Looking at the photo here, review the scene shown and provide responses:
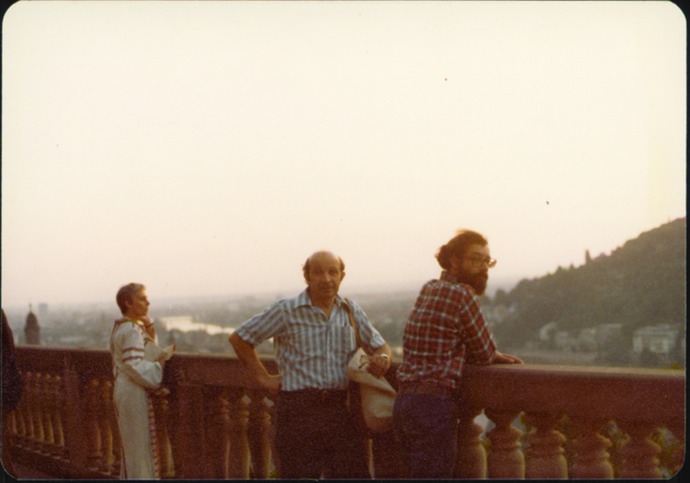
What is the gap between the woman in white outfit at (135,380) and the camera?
5.27 m

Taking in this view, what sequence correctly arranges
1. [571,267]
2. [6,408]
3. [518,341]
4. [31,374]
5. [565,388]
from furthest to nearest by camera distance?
1. [571,267]
2. [518,341]
3. [31,374]
4. [6,408]
5. [565,388]

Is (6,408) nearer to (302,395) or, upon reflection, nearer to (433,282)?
(302,395)

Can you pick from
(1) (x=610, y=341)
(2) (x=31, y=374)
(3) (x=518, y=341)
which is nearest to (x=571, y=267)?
(3) (x=518, y=341)

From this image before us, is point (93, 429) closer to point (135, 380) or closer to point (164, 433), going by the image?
point (164, 433)

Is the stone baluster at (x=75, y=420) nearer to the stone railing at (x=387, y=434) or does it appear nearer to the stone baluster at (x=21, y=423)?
the stone railing at (x=387, y=434)

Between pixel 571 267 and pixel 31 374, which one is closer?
pixel 31 374

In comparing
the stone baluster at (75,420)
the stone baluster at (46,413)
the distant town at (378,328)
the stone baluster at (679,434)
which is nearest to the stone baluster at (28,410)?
the stone baluster at (46,413)

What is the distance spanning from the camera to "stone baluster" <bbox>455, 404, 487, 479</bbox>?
4.25 meters

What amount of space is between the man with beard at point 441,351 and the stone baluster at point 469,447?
10.0 inches

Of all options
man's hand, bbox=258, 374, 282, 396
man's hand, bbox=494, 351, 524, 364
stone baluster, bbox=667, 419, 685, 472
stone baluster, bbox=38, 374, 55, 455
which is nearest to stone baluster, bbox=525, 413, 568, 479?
man's hand, bbox=494, 351, 524, 364

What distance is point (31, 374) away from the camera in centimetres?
784

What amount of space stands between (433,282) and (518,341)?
52914mm

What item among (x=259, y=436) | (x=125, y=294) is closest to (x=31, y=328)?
(x=125, y=294)

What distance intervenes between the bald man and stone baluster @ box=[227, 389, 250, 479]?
38.1 inches
